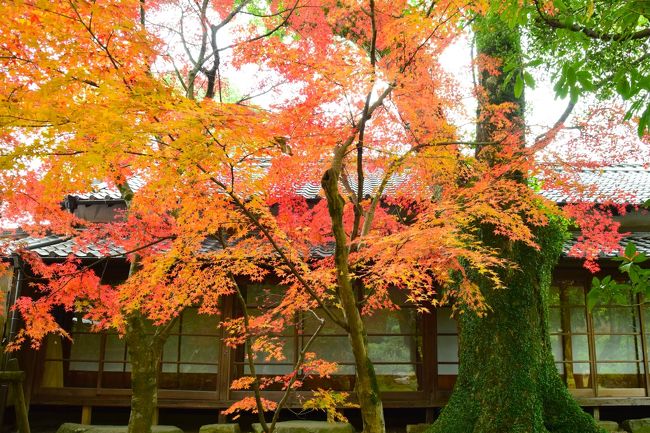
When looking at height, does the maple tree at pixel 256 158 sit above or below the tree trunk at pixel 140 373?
above

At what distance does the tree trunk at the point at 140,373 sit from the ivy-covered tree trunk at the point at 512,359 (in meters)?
3.85

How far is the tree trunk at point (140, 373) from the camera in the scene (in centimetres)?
608

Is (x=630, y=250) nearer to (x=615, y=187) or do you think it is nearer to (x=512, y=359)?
(x=512, y=359)

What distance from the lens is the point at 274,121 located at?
4773 mm

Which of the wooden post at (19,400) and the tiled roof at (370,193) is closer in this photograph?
the wooden post at (19,400)

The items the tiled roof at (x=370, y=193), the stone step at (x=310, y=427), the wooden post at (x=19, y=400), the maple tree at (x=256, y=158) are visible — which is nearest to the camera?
the maple tree at (x=256, y=158)

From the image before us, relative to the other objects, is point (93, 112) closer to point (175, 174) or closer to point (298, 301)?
point (175, 174)

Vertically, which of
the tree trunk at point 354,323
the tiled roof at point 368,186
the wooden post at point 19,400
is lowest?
the wooden post at point 19,400

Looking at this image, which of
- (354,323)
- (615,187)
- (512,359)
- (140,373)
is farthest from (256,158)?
(615,187)

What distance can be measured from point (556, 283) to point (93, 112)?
9.31 meters

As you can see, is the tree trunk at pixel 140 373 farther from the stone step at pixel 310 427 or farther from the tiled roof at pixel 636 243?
the tiled roof at pixel 636 243

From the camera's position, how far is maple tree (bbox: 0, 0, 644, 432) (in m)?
3.78

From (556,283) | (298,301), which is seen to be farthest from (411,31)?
(556,283)

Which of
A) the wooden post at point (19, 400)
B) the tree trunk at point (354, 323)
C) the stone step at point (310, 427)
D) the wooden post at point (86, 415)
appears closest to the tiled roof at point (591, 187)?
the stone step at point (310, 427)
